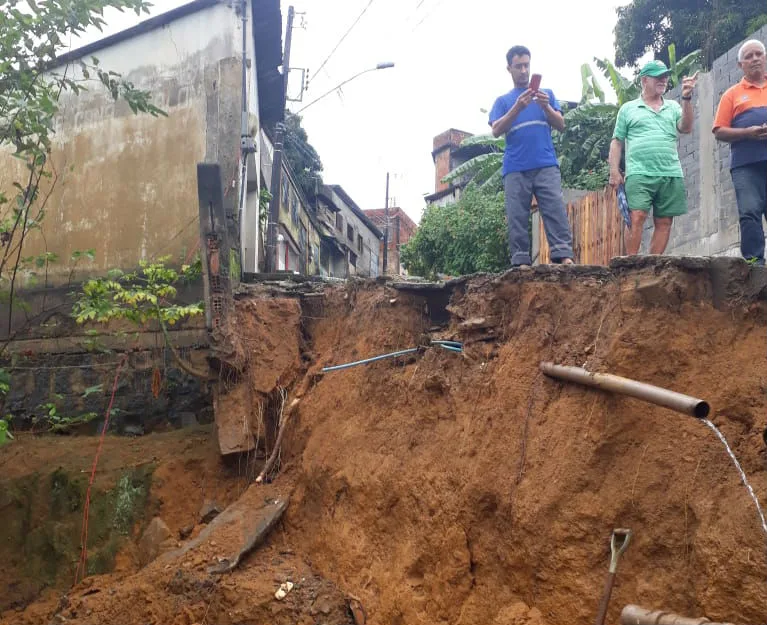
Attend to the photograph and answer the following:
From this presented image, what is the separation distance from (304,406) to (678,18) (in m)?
Answer: 15.6

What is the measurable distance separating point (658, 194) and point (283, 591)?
13.8ft

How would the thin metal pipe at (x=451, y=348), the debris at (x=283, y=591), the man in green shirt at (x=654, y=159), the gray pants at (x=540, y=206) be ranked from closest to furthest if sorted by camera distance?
the debris at (x=283, y=591) < the thin metal pipe at (x=451, y=348) < the man in green shirt at (x=654, y=159) < the gray pants at (x=540, y=206)

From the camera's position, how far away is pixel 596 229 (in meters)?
9.16

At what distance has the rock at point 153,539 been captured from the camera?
6812mm

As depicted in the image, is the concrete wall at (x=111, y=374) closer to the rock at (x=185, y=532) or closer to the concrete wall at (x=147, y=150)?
the concrete wall at (x=147, y=150)

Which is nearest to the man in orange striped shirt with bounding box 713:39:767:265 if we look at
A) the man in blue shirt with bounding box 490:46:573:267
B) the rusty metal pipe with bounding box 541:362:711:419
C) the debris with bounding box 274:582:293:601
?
the man in blue shirt with bounding box 490:46:573:267

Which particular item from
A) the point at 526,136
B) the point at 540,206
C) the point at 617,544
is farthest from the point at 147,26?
the point at 617,544

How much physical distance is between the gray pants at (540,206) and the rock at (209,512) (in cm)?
334

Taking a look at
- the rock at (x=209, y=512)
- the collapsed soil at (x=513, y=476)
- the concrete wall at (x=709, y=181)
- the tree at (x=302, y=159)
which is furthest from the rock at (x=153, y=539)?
the tree at (x=302, y=159)

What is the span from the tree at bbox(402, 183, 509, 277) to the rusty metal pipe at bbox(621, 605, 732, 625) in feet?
30.8

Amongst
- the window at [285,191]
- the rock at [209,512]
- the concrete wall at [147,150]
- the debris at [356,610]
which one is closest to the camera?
the debris at [356,610]

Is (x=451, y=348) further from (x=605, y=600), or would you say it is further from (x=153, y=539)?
(x=153, y=539)

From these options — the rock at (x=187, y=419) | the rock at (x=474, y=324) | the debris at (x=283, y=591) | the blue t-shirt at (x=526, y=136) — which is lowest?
the debris at (x=283, y=591)

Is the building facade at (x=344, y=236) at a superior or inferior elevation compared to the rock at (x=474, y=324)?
superior
